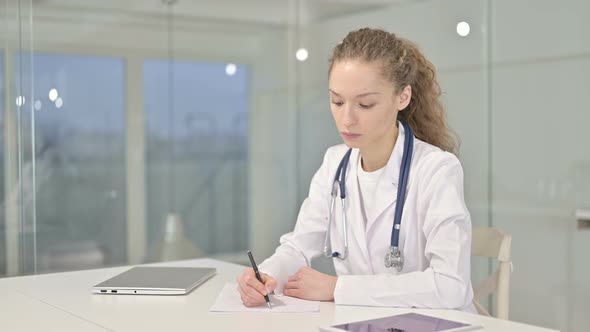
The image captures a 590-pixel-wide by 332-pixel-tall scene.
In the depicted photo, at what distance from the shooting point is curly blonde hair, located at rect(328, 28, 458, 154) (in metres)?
2.09

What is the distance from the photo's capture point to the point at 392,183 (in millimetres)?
2146

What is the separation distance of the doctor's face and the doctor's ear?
6cm

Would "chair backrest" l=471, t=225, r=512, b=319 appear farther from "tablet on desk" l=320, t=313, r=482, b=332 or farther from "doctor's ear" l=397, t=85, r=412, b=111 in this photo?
"tablet on desk" l=320, t=313, r=482, b=332

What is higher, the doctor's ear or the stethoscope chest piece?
the doctor's ear

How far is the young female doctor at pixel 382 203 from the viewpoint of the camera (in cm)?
188

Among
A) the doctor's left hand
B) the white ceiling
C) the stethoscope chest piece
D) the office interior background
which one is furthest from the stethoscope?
the white ceiling

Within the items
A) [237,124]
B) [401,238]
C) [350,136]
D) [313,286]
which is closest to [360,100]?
[350,136]

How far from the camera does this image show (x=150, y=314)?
1773 mm

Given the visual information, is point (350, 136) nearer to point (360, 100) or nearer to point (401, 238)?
point (360, 100)

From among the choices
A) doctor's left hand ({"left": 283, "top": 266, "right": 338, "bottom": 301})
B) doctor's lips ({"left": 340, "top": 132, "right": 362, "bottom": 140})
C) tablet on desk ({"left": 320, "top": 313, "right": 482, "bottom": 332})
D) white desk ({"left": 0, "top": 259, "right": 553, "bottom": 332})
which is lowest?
white desk ({"left": 0, "top": 259, "right": 553, "bottom": 332})

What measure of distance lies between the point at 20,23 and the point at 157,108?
2.64ft

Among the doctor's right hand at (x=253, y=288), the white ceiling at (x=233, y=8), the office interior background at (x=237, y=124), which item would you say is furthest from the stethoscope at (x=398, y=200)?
the white ceiling at (x=233, y=8)

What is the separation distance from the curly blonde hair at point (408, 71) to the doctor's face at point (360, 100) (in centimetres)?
3

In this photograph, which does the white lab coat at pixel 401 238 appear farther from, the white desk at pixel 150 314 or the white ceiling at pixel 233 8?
the white ceiling at pixel 233 8
